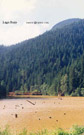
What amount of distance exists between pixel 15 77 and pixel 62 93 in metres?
66.5

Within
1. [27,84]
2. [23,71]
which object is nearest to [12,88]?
[27,84]

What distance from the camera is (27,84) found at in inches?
6496

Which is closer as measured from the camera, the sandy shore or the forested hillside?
the sandy shore

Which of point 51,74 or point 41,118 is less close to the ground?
point 41,118

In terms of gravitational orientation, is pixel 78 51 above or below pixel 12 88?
above

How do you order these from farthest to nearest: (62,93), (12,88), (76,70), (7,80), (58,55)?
(58,55), (7,80), (12,88), (76,70), (62,93)

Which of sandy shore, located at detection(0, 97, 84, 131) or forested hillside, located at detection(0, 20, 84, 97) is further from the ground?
sandy shore, located at detection(0, 97, 84, 131)

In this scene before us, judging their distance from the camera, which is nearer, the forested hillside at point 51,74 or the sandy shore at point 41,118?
the sandy shore at point 41,118

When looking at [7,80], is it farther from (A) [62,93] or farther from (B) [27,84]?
(A) [62,93]

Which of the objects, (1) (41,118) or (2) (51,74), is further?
(2) (51,74)

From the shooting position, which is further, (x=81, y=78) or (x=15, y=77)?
(x=15, y=77)

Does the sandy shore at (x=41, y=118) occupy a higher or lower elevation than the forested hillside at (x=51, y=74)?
higher

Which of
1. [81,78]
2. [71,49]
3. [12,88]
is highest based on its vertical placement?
[71,49]

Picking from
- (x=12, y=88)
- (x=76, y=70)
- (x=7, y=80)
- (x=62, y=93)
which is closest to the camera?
(x=62, y=93)
